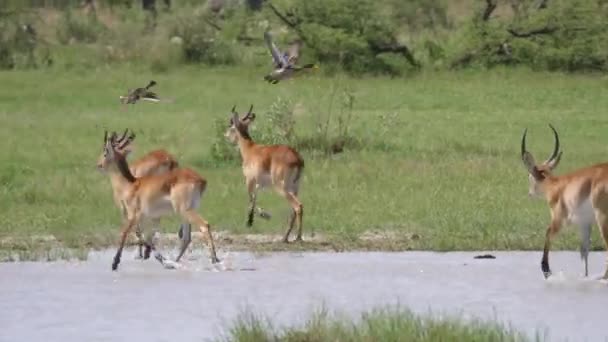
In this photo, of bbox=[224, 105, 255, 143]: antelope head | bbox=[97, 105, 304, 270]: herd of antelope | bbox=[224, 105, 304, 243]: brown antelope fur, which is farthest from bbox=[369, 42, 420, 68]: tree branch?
bbox=[224, 105, 304, 243]: brown antelope fur

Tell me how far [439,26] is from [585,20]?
5.85m

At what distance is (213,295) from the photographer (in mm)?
11672

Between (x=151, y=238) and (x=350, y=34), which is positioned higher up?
(x=350, y=34)

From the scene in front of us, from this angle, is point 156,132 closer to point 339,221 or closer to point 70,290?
point 339,221

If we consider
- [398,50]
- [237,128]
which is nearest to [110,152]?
[237,128]

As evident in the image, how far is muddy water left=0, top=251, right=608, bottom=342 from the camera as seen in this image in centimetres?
1034

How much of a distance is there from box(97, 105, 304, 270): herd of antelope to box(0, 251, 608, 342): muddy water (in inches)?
12.3

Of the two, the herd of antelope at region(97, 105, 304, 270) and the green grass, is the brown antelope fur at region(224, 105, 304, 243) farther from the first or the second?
the green grass

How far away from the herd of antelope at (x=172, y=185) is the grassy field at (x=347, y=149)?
39 centimetres

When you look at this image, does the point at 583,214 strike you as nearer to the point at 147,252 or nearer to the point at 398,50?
the point at 147,252

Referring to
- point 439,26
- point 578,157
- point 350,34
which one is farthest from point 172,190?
point 439,26

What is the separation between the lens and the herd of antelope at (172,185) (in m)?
13.1

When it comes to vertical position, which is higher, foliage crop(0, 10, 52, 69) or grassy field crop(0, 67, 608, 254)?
foliage crop(0, 10, 52, 69)

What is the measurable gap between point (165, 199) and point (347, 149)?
6017mm
